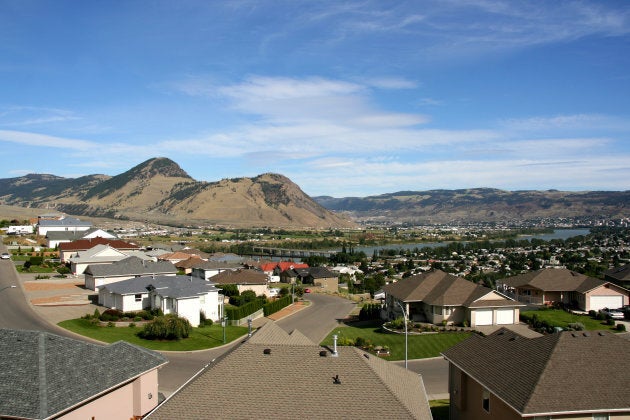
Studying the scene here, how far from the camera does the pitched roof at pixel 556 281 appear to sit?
52781 millimetres

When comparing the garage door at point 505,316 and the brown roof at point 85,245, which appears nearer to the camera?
the garage door at point 505,316

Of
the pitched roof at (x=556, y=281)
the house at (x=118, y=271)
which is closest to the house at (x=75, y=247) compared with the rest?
the house at (x=118, y=271)

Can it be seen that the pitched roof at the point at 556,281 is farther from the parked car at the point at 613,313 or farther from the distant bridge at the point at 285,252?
the distant bridge at the point at 285,252

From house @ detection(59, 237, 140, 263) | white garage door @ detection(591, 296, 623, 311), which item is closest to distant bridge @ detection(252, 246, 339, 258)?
house @ detection(59, 237, 140, 263)

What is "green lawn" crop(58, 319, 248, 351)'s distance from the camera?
3700 centimetres

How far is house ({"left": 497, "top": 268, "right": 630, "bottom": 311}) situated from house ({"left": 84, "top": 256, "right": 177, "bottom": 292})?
133 ft

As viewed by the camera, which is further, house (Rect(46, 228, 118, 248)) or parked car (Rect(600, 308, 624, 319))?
house (Rect(46, 228, 118, 248))

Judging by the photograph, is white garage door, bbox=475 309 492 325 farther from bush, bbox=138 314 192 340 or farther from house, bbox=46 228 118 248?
house, bbox=46 228 118 248

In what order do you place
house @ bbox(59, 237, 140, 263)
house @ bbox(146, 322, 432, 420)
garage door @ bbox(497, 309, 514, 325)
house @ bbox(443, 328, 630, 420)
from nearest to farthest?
1. house @ bbox(146, 322, 432, 420)
2. house @ bbox(443, 328, 630, 420)
3. garage door @ bbox(497, 309, 514, 325)
4. house @ bbox(59, 237, 140, 263)

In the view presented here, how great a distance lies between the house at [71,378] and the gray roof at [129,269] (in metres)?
39.4

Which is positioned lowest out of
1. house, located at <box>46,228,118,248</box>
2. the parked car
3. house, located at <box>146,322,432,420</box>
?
the parked car

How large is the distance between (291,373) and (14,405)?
Result: 8.32 m

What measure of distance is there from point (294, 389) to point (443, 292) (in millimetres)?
32772

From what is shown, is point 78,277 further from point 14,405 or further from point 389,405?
point 389,405
